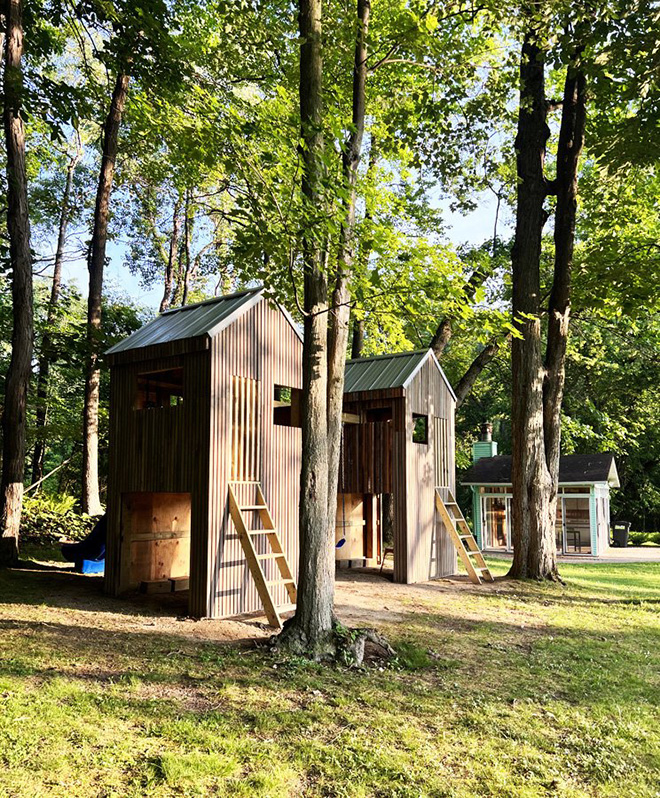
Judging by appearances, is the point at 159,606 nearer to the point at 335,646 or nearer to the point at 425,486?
the point at 335,646

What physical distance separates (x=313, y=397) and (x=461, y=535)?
8093mm

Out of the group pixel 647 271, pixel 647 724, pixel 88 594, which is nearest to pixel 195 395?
pixel 88 594

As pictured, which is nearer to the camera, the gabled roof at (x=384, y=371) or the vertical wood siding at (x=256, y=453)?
the vertical wood siding at (x=256, y=453)

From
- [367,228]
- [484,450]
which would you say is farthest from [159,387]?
[484,450]

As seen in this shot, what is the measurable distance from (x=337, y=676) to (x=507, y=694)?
65.8 inches

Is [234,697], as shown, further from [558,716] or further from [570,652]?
[570,652]

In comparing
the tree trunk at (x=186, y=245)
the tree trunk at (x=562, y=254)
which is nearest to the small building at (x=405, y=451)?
the tree trunk at (x=562, y=254)

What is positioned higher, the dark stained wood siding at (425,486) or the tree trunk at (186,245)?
the tree trunk at (186,245)

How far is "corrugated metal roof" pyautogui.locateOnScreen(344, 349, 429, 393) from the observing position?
558 inches

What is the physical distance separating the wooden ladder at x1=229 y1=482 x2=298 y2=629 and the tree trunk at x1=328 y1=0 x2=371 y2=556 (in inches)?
60.6

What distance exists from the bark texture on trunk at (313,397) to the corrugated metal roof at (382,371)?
636 centimetres

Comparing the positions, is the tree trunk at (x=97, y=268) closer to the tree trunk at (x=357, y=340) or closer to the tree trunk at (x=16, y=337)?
the tree trunk at (x=16, y=337)

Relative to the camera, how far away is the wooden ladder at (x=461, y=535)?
13.5 metres

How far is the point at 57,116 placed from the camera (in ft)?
34.9
